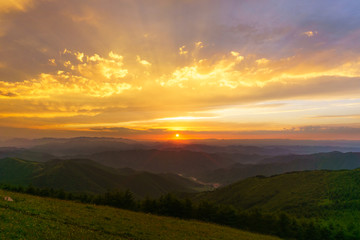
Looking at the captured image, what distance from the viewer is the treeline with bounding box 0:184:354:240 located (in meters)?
47.6

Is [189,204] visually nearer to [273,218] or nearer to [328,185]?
[273,218]

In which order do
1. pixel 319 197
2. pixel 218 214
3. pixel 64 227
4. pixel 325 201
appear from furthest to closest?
pixel 319 197 → pixel 325 201 → pixel 218 214 → pixel 64 227

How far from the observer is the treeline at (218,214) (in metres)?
47.6

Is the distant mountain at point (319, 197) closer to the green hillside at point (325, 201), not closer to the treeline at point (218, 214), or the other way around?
the green hillside at point (325, 201)

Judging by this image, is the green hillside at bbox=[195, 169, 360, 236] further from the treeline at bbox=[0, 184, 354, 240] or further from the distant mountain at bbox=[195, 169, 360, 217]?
the treeline at bbox=[0, 184, 354, 240]

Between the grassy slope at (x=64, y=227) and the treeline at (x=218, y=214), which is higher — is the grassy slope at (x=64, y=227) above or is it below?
above

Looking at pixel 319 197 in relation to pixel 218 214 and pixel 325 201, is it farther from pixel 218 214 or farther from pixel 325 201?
pixel 218 214

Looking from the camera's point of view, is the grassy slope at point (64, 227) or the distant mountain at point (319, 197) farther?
the distant mountain at point (319, 197)

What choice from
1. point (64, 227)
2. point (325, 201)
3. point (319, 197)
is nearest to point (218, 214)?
point (64, 227)

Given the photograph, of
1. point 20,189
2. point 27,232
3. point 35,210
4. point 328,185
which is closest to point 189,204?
point 35,210

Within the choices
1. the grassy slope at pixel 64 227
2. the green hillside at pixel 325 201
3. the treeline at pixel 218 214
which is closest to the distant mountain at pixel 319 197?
the green hillside at pixel 325 201

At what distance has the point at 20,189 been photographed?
46.5m

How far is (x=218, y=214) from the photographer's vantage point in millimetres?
50750

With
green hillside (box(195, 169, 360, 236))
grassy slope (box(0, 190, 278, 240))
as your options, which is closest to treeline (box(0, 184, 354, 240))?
green hillside (box(195, 169, 360, 236))
